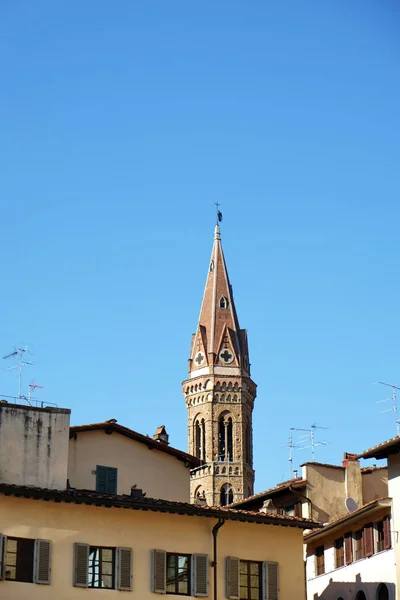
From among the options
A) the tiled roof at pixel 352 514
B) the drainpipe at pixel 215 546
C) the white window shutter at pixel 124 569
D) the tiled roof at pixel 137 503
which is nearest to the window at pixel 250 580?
the drainpipe at pixel 215 546

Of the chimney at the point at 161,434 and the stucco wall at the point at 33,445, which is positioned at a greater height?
the chimney at the point at 161,434

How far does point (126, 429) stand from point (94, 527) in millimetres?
8388

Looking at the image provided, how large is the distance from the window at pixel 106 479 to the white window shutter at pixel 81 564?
7697mm

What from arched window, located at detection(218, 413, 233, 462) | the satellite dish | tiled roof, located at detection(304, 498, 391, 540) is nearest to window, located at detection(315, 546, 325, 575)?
tiled roof, located at detection(304, 498, 391, 540)

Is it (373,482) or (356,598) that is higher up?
(373,482)

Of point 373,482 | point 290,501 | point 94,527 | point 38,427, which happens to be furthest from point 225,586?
point 373,482

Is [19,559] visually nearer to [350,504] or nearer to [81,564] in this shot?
[81,564]

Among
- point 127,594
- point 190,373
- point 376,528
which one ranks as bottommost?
point 127,594

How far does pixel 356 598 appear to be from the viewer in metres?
43.0

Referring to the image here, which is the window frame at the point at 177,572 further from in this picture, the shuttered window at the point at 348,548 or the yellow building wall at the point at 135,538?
the shuttered window at the point at 348,548

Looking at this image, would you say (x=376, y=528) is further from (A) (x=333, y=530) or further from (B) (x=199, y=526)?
(B) (x=199, y=526)

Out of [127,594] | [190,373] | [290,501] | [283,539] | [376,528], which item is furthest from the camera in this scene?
[190,373]

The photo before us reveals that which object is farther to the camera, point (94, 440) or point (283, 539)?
point (94, 440)

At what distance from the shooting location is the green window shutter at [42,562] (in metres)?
34.2
